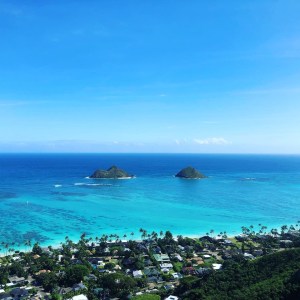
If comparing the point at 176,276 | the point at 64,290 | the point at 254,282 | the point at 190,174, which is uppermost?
the point at 190,174

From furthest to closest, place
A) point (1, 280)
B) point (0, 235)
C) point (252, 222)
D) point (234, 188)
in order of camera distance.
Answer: point (234, 188), point (252, 222), point (0, 235), point (1, 280)

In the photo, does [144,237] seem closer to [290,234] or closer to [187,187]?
[290,234]

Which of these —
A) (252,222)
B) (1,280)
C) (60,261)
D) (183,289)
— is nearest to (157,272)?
(183,289)

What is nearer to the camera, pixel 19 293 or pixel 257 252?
pixel 19 293

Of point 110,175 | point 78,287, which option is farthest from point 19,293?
point 110,175

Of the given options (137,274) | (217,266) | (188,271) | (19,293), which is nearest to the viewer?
(19,293)

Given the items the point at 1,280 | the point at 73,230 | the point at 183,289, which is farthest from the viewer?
the point at 73,230

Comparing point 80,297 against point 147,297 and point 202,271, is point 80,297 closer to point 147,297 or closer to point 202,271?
point 147,297

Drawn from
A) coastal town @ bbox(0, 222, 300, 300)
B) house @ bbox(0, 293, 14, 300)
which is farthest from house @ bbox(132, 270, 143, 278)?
house @ bbox(0, 293, 14, 300)
